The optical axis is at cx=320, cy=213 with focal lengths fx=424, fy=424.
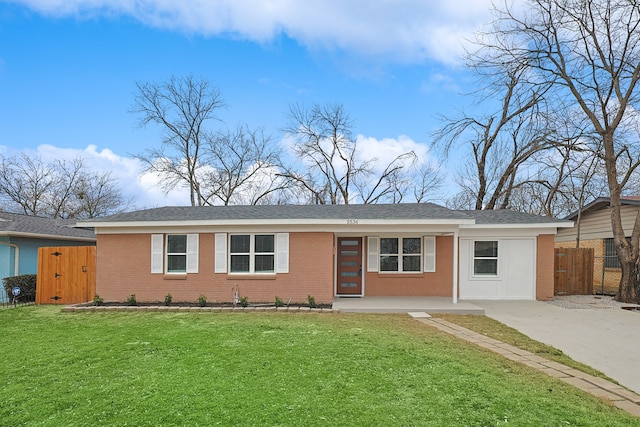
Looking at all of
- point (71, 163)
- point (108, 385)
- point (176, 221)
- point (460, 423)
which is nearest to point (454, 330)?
point (460, 423)

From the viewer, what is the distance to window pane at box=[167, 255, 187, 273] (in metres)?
13.1

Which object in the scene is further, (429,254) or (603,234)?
(603,234)

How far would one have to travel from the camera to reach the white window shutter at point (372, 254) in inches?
546

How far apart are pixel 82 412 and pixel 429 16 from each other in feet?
39.8

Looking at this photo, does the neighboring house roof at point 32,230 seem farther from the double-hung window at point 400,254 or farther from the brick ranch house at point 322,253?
the double-hung window at point 400,254

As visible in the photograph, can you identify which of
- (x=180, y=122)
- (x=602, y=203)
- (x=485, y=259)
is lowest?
(x=485, y=259)

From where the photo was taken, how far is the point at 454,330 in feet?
29.3

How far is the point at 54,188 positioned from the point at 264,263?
2731 cm

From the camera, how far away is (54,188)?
32469 mm

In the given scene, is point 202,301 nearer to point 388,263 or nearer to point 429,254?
point 388,263

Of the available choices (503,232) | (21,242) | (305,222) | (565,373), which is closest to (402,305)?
(305,222)

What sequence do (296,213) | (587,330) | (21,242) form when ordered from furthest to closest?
1. (21,242)
2. (296,213)
3. (587,330)

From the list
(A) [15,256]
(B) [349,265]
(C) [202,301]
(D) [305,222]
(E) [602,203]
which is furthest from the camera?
(E) [602,203]

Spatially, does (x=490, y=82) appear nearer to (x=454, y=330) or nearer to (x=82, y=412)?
(x=454, y=330)
